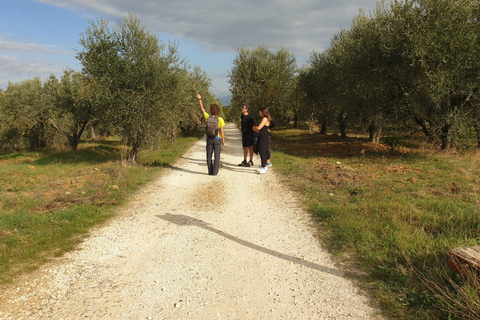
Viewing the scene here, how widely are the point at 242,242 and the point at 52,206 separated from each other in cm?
477

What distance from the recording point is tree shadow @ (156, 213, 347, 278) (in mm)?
4105

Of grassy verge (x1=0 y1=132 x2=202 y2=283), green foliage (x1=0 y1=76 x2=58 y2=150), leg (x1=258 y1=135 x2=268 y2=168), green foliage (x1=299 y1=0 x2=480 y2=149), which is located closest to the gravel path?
grassy verge (x1=0 y1=132 x2=202 y2=283)

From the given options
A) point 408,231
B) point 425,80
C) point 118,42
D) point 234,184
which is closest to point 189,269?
point 408,231

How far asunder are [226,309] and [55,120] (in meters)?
24.6

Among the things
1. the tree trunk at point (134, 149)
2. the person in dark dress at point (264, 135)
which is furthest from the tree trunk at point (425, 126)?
the tree trunk at point (134, 149)

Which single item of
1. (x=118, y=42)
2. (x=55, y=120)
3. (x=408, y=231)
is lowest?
(x=408, y=231)

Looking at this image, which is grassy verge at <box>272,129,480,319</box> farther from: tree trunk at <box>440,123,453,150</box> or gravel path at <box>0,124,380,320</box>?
tree trunk at <box>440,123,453,150</box>

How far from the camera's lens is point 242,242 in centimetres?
504

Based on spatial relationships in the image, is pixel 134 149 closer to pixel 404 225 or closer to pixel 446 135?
pixel 404 225

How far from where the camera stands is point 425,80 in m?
11.7

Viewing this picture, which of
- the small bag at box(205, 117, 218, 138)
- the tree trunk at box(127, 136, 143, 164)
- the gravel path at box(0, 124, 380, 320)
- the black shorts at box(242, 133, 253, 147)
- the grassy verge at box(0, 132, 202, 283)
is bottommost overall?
the gravel path at box(0, 124, 380, 320)

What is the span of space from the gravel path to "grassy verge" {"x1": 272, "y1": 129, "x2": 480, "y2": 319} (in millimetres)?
450

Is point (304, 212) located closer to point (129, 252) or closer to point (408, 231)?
point (408, 231)

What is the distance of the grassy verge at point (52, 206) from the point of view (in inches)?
180
